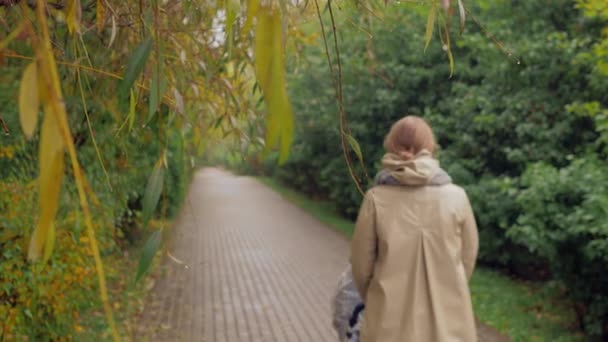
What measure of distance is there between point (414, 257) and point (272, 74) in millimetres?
1875

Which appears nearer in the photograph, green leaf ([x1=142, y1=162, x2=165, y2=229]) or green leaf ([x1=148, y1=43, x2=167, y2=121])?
green leaf ([x1=142, y1=162, x2=165, y2=229])

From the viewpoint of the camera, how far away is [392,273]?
257 centimetres

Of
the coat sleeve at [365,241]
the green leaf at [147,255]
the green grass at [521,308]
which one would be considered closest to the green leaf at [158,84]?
the green leaf at [147,255]

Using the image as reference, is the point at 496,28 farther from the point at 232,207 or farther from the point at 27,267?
the point at 232,207

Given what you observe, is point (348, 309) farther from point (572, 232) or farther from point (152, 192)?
point (572, 232)

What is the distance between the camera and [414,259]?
2561 millimetres

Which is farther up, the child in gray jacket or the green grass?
the child in gray jacket

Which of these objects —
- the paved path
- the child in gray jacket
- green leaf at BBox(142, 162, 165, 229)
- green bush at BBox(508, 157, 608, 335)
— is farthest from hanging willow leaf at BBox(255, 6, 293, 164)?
green bush at BBox(508, 157, 608, 335)

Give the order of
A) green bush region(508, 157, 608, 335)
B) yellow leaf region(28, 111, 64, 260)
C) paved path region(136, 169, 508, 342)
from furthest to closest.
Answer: paved path region(136, 169, 508, 342) < green bush region(508, 157, 608, 335) < yellow leaf region(28, 111, 64, 260)

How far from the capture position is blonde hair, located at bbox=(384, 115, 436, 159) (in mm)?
2777

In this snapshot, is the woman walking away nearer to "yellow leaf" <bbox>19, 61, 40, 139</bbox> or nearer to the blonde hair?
the blonde hair

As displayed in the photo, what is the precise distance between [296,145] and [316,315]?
507 inches

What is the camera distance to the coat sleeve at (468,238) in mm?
2668

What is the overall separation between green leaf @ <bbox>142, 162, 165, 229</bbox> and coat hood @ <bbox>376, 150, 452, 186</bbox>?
4.51ft
